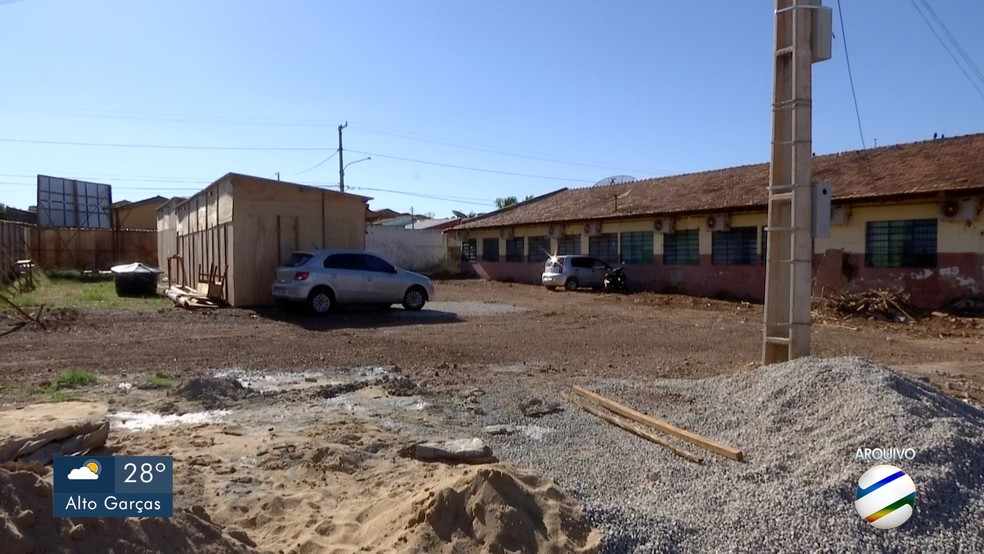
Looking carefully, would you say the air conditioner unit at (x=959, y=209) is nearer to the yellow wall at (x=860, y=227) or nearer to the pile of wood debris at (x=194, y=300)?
the yellow wall at (x=860, y=227)

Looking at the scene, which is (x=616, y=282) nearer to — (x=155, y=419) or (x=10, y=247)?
(x=10, y=247)

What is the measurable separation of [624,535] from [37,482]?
10.3 ft

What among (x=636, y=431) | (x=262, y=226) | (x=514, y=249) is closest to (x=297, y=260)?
(x=262, y=226)

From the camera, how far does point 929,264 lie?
19688mm

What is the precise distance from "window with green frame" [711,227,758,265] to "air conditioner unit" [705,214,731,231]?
21 cm

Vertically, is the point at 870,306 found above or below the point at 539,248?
below

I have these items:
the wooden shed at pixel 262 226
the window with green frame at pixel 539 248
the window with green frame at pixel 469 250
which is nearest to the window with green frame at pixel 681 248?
the window with green frame at pixel 539 248

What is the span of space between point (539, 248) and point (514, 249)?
6.59ft

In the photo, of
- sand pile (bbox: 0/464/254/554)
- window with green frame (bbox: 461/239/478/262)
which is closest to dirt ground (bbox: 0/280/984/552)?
sand pile (bbox: 0/464/254/554)

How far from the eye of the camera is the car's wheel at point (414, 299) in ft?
59.3

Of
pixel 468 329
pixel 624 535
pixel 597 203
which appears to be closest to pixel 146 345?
pixel 468 329

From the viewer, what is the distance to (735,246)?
25.3 meters

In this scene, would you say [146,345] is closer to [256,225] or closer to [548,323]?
[256,225]
